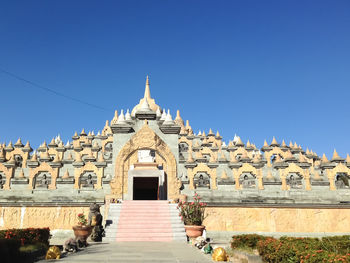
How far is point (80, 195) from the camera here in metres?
20.5

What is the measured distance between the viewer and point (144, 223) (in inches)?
577

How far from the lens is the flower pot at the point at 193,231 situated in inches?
513

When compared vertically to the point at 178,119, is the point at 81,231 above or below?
below

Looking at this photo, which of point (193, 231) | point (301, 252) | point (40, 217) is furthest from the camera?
point (40, 217)

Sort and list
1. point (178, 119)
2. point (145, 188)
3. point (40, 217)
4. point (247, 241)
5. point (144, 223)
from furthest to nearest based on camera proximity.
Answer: point (178, 119)
point (145, 188)
point (40, 217)
point (144, 223)
point (247, 241)

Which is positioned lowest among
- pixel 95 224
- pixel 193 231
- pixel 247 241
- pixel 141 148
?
pixel 247 241

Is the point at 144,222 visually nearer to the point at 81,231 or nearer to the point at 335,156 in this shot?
the point at 81,231

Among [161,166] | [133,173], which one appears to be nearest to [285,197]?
[161,166]

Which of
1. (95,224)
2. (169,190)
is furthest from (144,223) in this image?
(169,190)

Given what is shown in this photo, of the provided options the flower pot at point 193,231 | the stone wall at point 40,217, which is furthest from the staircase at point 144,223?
the stone wall at point 40,217

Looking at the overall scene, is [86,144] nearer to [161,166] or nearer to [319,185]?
[161,166]

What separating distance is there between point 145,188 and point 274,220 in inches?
396

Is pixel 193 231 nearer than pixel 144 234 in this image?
Yes

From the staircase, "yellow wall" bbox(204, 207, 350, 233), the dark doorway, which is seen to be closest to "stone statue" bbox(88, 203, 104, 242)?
the staircase
